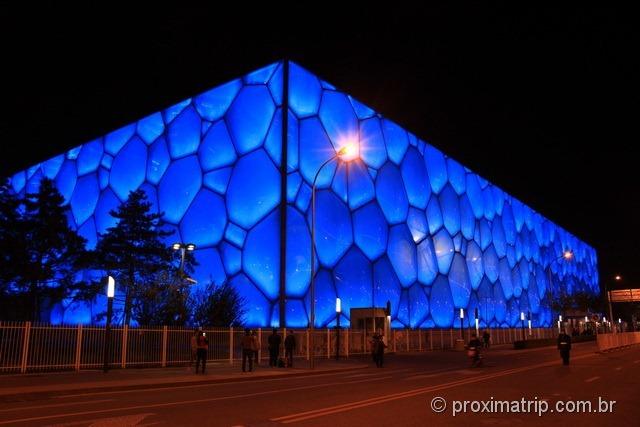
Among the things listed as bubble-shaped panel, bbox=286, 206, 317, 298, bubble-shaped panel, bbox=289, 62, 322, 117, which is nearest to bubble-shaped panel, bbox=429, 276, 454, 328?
bubble-shaped panel, bbox=286, 206, 317, 298

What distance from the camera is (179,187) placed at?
128 ft

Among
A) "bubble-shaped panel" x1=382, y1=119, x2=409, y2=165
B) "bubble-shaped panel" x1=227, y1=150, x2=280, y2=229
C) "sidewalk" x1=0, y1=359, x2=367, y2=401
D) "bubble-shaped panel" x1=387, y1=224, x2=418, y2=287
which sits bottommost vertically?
"sidewalk" x1=0, y1=359, x2=367, y2=401

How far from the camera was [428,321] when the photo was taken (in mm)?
45594

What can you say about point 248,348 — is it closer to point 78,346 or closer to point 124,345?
point 124,345

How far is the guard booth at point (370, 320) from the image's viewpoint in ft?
109

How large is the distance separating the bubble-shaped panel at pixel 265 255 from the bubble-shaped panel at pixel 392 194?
1087cm

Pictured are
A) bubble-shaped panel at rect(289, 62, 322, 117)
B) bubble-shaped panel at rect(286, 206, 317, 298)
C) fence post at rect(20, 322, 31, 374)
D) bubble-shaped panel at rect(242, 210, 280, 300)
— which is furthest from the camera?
bubble-shaped panel at rect(289, 62, 322, 117)

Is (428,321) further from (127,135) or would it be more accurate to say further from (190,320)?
(127,135)

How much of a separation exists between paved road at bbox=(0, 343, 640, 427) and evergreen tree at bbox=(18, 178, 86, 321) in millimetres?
18870

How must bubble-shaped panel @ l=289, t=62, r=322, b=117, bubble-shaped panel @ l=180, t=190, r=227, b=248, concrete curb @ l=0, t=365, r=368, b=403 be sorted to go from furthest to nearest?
bubble-shaped panel @ l=289, t=62, r=322, b=117 → bubble-shaped panel @ l=180, t=190, r=227, b=248 → concrete curb @ l=0, t=365, r=368, b=403

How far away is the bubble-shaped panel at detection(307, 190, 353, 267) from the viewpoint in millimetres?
36562

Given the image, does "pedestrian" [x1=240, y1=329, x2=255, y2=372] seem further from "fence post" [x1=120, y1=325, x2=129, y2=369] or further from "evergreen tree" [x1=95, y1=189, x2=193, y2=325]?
"evergreen tree" [x1=95, y1=189, x2=193, y2=325]

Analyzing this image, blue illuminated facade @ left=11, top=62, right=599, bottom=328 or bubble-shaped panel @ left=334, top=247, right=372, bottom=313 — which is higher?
blue illuminated facade @ left=11, top=62, right=599, bottom=328

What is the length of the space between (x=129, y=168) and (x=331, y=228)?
17.3m
